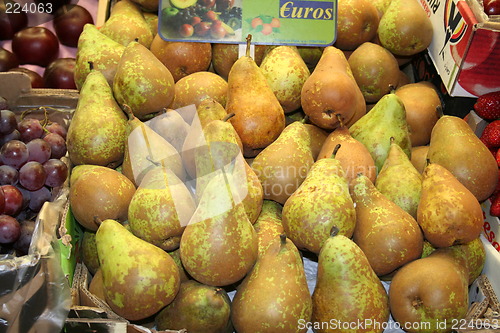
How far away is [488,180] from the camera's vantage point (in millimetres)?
1615

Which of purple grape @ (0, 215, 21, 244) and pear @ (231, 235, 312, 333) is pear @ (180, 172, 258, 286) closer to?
pear @ (231, 235, 312, 333)

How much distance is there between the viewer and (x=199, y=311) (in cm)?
133

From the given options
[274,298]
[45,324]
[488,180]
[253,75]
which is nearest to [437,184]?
[488,180]

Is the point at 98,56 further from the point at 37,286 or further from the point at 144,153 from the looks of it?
the point at 37,286

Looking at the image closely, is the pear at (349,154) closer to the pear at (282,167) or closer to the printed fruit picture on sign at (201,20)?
the pear at (282,167)

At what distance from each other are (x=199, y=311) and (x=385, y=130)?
93 centimetres

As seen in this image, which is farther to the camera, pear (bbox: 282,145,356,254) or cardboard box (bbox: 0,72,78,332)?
pear (bbox: 282,145,356,254)

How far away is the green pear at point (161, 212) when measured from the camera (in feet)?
4.58

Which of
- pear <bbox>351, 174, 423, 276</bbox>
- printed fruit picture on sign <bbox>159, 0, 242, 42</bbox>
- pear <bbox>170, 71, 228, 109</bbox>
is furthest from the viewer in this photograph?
printed fruit picture on sign <bbox>159, 0, 242, 42</bbox>

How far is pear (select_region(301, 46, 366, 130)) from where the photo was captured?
1.69 m

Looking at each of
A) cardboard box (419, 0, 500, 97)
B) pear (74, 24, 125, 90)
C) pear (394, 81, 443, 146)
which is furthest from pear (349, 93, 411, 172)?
pear (74, 24, 125, 90)

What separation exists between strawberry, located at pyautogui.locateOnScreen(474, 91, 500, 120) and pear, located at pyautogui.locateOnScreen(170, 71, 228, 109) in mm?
958

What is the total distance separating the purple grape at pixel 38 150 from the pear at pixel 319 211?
0.83 metres

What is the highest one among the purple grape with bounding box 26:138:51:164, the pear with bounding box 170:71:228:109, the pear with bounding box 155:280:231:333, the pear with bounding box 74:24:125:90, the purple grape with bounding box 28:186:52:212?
the pear with bounding box 74:24:125:90
